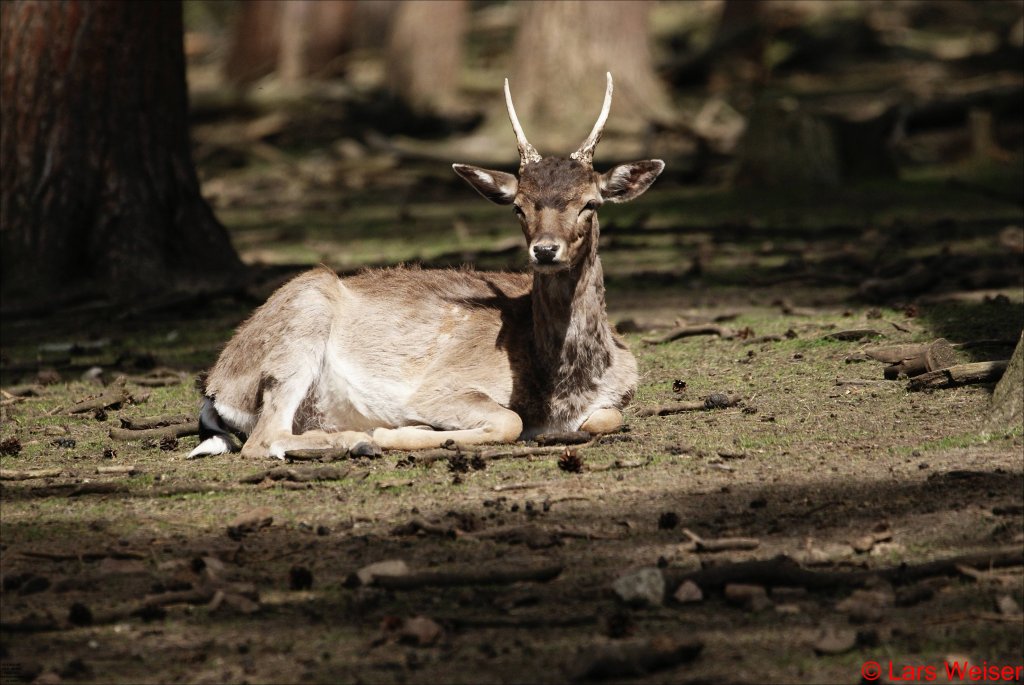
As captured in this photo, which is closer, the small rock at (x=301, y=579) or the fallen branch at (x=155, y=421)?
the small rock at (x=301, y=579)

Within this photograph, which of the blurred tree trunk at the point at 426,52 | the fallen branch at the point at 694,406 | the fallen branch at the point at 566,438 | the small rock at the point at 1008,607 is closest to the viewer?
the small rock at the point at 1008,607

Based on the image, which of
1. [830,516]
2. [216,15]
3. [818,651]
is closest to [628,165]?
[830,516]

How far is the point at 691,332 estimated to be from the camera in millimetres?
10008

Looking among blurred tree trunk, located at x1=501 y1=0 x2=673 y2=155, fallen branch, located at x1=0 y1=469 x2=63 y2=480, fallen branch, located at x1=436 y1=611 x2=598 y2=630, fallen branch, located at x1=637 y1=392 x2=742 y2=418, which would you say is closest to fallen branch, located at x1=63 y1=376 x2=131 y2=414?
fallen branch, located at x1=0 y1=469 x2=63 y2=480

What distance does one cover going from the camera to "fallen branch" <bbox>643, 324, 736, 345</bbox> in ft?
32.5

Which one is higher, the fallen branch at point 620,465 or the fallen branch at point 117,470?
the fallen branch at point 620,465

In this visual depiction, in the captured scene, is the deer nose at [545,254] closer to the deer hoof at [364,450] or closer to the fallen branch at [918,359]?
the deer hoof at [364,450]

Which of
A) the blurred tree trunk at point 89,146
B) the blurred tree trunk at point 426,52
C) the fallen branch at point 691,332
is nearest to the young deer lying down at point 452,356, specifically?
the fallen branch at point 691,332

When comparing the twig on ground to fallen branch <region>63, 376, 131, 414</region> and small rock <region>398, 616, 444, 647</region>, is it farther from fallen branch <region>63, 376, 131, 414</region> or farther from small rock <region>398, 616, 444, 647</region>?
fallen branch <region>63, 376, 131, 414</region>

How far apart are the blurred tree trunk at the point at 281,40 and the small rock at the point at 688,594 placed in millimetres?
25082

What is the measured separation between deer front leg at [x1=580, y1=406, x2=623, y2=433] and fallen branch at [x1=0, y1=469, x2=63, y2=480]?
2.65 metres

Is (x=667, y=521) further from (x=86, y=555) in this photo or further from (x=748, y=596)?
(x=86, y=555)

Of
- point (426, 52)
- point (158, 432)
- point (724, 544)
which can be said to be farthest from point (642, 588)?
point (426, 52)

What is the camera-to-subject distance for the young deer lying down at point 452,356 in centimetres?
743
